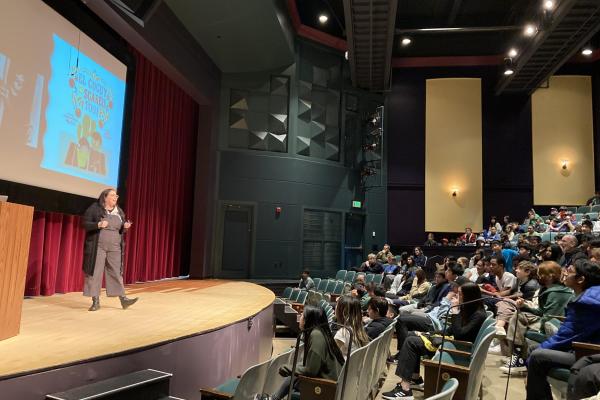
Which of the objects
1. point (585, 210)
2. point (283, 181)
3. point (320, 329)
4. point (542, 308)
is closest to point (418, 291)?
point (542, 308)

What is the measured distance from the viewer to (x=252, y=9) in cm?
791

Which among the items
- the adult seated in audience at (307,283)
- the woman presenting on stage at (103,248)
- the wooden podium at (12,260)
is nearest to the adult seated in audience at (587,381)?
the wooden podium at (12,260)

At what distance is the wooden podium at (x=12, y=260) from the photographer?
104 inches

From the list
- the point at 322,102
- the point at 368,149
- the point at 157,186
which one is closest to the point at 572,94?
the point at 368,149

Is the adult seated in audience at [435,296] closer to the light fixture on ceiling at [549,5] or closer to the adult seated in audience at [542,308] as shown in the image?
the adult seated in audience at [542,308]

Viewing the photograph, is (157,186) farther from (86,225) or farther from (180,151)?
(86,225)

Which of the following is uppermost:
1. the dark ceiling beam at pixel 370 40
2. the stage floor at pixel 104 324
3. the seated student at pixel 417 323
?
the dark ceiling beam at pixel 370 40

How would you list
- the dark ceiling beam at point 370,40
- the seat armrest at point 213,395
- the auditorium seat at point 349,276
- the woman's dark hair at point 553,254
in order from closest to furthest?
the seat armrest at point 213,395
the woman's dark hair at point 553,254
the dark ceiling beam at point 370,40
the auditorium seat at point 349,276

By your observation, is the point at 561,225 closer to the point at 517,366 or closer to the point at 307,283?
the point at 307,283

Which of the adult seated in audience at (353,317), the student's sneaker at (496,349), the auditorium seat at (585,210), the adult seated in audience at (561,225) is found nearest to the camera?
the adult seated in audience at (353,317)

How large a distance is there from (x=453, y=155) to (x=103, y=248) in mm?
11406

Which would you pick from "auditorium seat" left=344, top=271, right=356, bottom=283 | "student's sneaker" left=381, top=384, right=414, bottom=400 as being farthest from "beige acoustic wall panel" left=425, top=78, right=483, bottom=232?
"student's sneaker" left=381, top=384, right=414, bottom=400

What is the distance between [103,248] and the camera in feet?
13.8

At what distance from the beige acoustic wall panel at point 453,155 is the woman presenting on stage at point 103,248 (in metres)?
10.5
